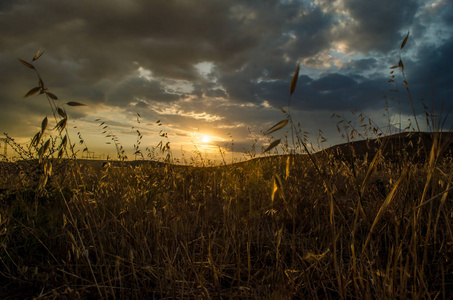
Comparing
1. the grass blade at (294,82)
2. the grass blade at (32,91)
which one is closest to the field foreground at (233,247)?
the grass blade at (294,82)

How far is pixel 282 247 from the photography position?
84.7 inches

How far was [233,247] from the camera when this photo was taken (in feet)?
6.64

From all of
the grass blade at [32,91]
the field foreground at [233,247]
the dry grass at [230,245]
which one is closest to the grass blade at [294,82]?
the dry grass at [230,245]

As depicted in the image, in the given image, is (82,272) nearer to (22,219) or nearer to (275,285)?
(22,219)

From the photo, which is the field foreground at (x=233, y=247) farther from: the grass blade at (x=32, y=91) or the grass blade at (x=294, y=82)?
the grass blade at (x=32, y=91)

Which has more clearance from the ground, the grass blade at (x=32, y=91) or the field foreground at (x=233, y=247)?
the grass blade at (x=32, y=91)

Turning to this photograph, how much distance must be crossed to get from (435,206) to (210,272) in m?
2.63

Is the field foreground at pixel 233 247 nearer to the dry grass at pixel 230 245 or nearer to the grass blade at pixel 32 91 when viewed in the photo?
the dry grass at pixel 230 245

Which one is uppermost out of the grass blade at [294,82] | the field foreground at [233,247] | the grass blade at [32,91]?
the grass blade at [32,91]

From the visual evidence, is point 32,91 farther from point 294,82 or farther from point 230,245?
point 230,245

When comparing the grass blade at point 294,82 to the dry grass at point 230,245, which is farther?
Answer: the dry grass at point 230,245

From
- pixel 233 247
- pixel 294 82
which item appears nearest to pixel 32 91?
pixel 294 82

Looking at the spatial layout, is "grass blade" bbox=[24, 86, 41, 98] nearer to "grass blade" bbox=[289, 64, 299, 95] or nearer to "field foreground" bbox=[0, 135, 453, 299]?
"field foreground" bbox=[0, 135, 453, 299]

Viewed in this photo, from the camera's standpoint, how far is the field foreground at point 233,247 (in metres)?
1.47
